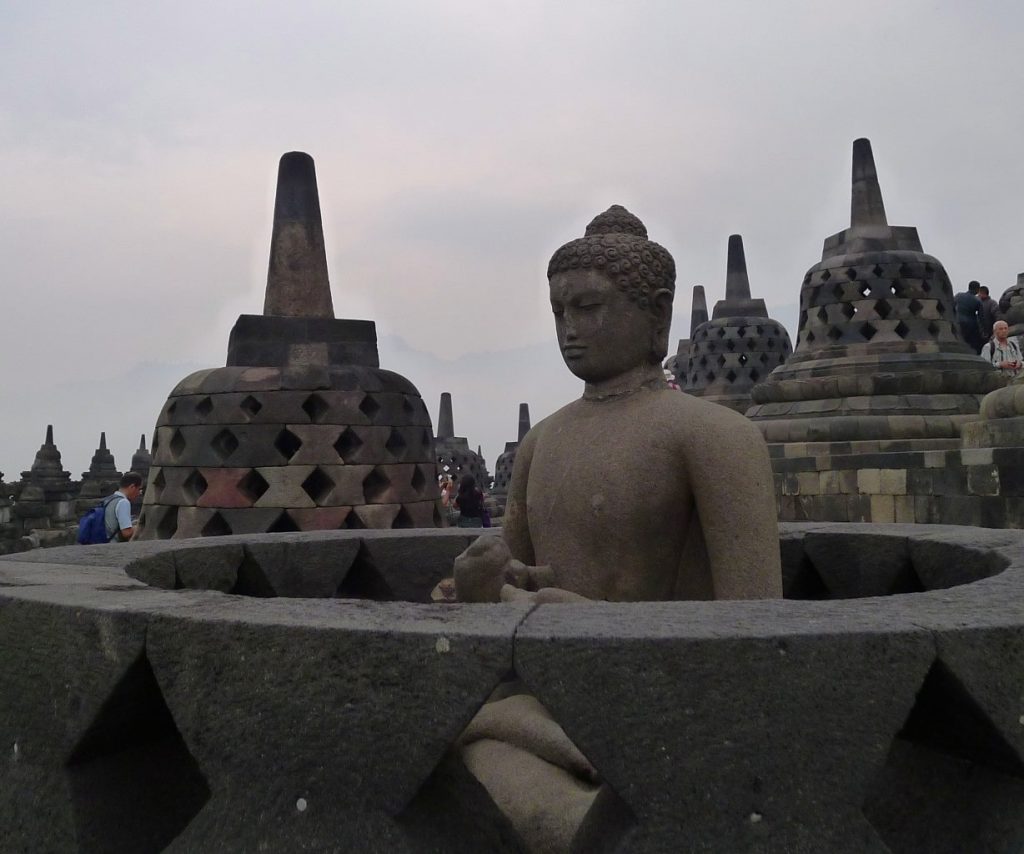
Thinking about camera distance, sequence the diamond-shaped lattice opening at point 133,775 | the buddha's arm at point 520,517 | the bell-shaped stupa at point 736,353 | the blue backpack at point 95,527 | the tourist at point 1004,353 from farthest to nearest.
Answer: the bell-shaped stupa at point 736,353
the tourist at point 1004,353
the blue backpack at point 95,527
the buddha's arm at point 520,517
the diamond-shaped lattice opening at point 133,775

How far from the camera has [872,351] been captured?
923 centimetres

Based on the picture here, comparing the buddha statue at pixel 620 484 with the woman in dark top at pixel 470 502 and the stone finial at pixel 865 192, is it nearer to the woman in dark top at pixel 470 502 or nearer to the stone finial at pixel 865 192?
the woman in dark top at pixel 470 502

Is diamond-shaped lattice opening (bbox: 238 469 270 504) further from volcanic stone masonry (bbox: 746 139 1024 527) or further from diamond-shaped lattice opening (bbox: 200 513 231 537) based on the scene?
volcanic stone masonry (bbox: 746 139 1024 527)

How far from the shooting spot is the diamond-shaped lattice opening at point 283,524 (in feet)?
17.0

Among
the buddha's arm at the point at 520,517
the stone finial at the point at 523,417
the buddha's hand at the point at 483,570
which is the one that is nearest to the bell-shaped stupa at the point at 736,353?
the stone finial at the point at 523,417

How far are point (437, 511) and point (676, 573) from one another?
3546mm

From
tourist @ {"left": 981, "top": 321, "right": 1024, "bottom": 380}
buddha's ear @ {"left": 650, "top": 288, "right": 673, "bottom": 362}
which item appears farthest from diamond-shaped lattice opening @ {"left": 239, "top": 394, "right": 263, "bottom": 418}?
tourist @ {"left": 981, "top": 321, "right": 1024, "bottom": 380}

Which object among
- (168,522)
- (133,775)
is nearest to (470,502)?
(168,522)

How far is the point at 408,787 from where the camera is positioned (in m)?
1.42

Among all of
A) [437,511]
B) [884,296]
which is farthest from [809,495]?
[437,511]

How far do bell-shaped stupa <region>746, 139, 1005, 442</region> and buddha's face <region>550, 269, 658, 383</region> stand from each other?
20.9 feet

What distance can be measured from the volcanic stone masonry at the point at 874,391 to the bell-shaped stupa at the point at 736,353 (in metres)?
5.22

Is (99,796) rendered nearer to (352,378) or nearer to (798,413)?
(352,378)

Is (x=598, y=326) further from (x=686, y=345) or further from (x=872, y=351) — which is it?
(x=686, y=345)
